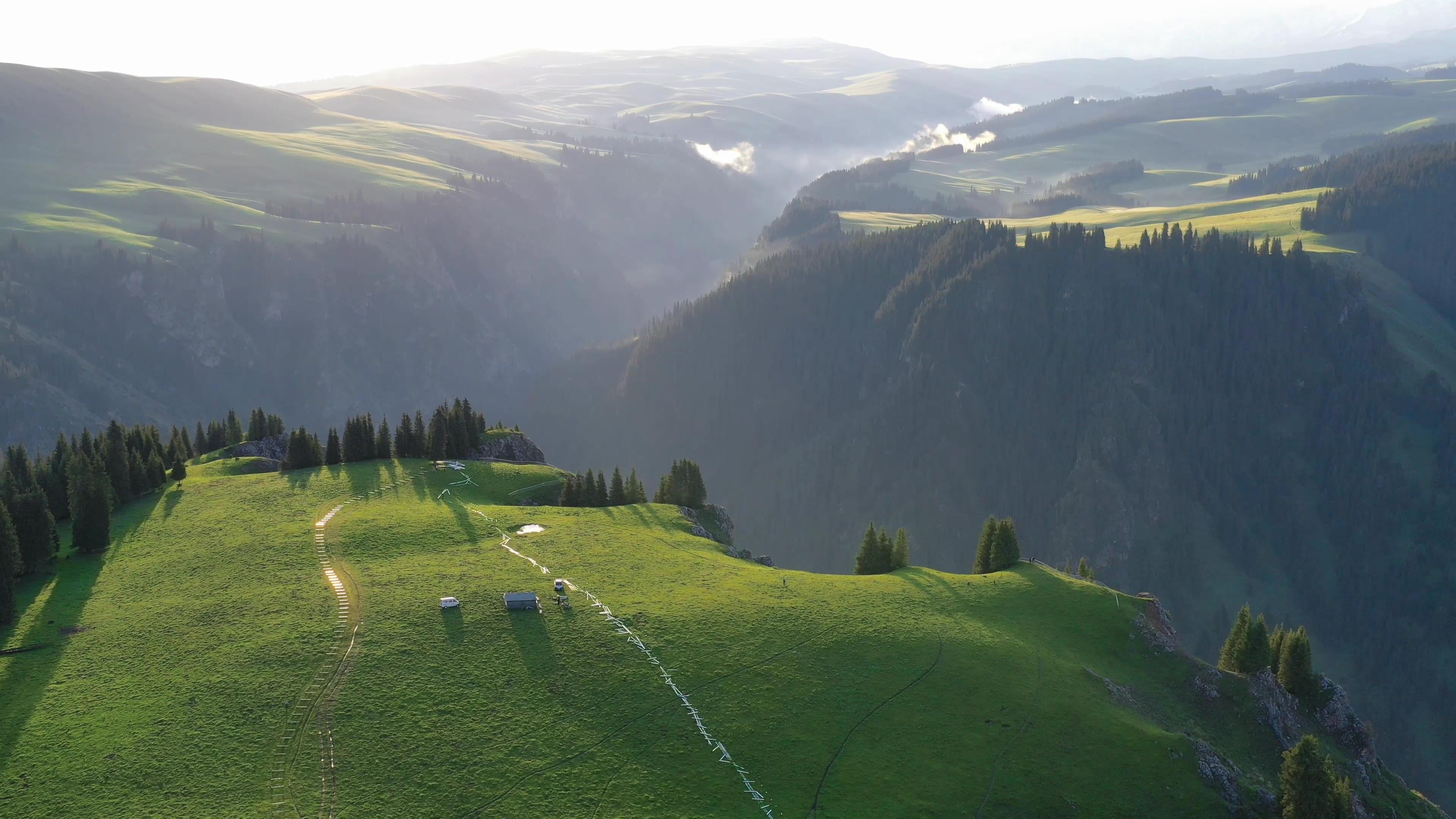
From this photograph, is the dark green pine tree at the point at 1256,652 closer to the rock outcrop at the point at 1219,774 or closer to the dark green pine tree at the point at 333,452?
the rock outcrop at the point at 1219,774

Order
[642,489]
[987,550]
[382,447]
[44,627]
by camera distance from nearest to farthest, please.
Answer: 1. [44,627]
2. [987,550]
3. [382,447]
4. [642,489]

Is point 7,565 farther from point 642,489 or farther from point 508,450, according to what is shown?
point 642,489

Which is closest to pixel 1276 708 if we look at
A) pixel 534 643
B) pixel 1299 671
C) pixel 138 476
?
pixel 1299 671

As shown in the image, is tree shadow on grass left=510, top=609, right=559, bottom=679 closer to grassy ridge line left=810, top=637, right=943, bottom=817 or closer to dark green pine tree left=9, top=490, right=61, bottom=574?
grassy ridge line left=810, top=637, right=943, bottom=817

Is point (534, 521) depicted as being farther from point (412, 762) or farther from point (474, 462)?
point (412, 762)

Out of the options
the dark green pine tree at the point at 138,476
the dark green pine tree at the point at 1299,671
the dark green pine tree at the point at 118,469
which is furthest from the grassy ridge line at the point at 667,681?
the dark green pine tree at the point at 138,476

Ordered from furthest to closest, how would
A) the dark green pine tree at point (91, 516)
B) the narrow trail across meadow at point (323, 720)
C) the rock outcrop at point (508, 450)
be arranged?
the rock outcrop at point (508, 450), the dark green pine tree at point (91, 516), the narrow trail across meadow at point (323, 720)
